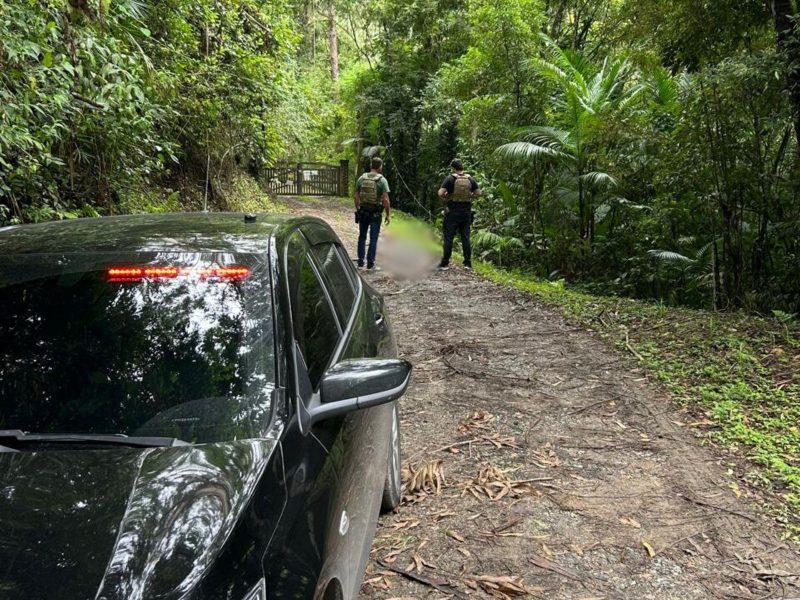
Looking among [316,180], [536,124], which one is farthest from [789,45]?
[316,180]

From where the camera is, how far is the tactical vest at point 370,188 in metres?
10.8

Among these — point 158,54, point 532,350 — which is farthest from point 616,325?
point 158,54

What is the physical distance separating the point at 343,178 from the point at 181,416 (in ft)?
91.5

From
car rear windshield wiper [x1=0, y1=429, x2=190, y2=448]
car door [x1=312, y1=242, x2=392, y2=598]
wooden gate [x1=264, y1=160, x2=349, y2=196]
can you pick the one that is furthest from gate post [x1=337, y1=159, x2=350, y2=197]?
car rear windshield wiper [x1=0, y1=429, x2=190, y2=448]

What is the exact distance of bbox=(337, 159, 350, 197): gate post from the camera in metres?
29.2

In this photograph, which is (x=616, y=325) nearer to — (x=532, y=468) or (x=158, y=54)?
(x=532, y=468)

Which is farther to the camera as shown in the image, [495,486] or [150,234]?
[495,486]

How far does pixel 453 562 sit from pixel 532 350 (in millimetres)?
3786

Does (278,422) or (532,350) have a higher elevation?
(278,422)

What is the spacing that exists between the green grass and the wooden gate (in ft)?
71.5

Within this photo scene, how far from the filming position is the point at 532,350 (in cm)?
679

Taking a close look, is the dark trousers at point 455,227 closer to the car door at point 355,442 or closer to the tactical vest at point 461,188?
the tactical vest at point 461,188

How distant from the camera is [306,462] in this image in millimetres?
2029

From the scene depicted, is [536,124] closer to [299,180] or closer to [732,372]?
[732,372]
